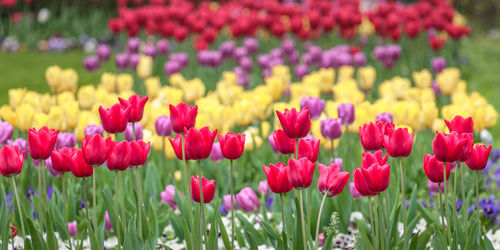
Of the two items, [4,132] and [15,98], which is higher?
[15,98]

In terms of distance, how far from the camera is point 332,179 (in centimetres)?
204

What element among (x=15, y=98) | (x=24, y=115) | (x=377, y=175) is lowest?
(x=377, y=175)

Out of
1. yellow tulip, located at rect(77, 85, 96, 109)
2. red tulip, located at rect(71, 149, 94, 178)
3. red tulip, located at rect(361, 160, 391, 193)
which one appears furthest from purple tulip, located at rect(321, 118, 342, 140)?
yellow tulip, located at rect(77, 85, 96, 109)

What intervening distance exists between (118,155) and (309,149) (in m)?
0.65

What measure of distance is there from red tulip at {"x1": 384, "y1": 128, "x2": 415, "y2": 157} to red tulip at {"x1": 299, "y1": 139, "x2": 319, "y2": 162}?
A: 245 mm

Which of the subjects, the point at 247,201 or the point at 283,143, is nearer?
the point at 283,143

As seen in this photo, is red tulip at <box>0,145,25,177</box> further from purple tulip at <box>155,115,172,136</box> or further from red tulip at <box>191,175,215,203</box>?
purple tulip at <box>155,115,172,136</box>

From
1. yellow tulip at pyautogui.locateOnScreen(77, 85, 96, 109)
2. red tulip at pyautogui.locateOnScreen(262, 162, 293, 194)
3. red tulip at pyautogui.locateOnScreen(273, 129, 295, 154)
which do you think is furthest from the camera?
yellow tulip at pyautogui.locateOnScreen(77, 85, 96, 109)

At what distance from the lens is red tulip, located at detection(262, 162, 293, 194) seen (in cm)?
210

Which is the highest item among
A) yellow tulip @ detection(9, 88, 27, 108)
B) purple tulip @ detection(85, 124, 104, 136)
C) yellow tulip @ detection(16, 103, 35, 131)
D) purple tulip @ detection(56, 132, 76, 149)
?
yellow tulip @ detection(9, 88, 27, 108)

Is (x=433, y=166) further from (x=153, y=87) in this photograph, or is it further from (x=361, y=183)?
(x=153, y=87)

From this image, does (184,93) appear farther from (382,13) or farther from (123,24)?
(382,13)

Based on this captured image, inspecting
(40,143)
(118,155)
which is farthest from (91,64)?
(118,155)

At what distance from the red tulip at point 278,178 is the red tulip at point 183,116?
0.36 m
